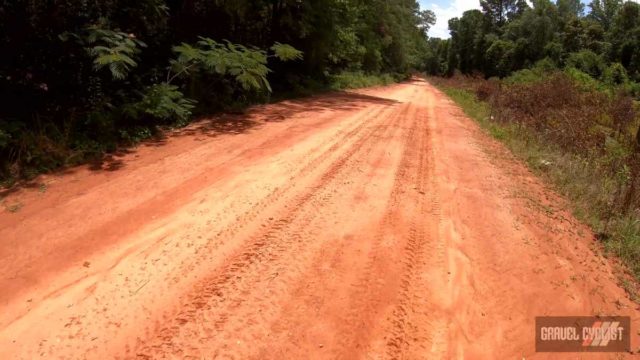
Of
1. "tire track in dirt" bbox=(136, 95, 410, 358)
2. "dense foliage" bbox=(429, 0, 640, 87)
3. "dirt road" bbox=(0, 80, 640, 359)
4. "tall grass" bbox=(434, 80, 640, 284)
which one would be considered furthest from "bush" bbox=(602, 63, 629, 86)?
"tire track in dirt" bbox=(136, 95, 410, 358)

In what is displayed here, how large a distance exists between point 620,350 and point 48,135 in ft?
24.1

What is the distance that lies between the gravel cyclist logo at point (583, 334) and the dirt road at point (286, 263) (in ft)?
0.27

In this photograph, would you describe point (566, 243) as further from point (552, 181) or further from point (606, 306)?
point (552, 181)

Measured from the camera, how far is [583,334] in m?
3.18

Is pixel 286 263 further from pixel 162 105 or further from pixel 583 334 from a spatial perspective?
pixel 162 105

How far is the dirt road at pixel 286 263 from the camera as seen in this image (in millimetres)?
2838

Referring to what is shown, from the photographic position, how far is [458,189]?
580 cm

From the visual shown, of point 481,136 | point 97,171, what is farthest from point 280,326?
point 481,136

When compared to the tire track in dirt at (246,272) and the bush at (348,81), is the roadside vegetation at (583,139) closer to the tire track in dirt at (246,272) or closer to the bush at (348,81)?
the tire track in dirt at (246,272)

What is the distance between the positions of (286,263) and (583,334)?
254 centimetres

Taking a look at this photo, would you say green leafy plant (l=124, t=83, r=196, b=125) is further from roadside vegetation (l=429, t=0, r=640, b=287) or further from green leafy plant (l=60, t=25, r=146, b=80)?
roadside vegetation (l=429, t=0, r=640, b=287)

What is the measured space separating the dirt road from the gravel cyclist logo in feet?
0.27

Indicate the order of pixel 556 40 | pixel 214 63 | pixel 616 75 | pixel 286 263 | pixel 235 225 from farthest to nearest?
1. pixel 556 40
2. pixel 616 75
3. pixel 214 63
4. pixel 235 225
5. pixel 286 263

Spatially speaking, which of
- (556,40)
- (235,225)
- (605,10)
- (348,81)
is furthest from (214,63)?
(605,10)
